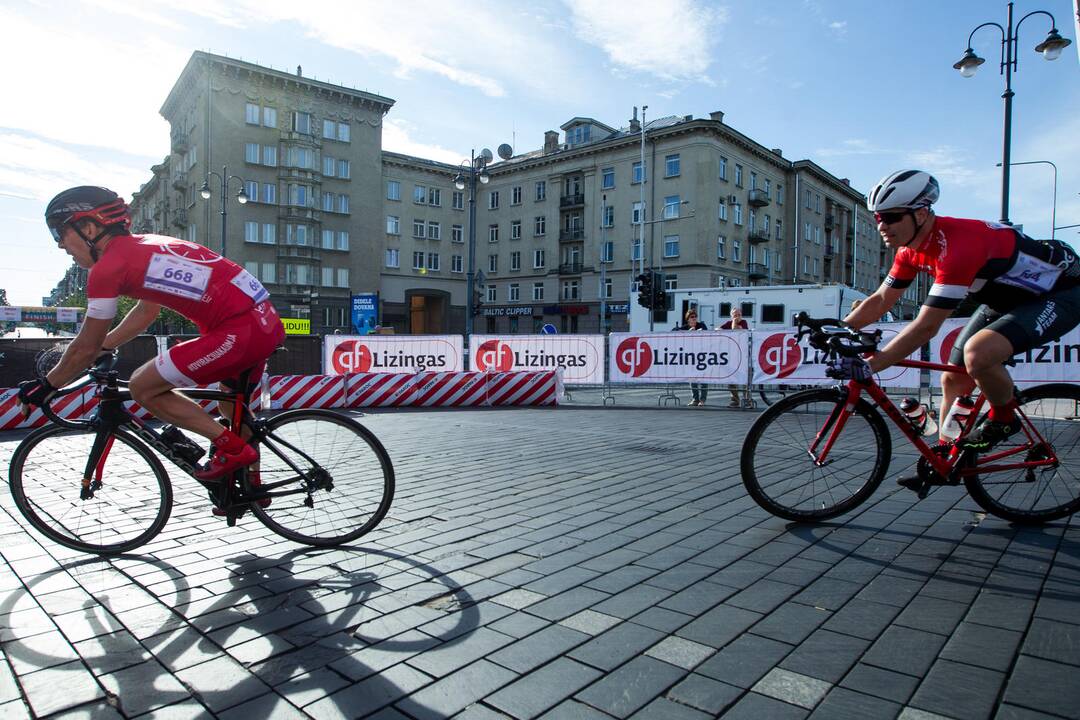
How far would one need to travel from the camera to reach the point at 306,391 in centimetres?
1336

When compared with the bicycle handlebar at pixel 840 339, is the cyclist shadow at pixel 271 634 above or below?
below

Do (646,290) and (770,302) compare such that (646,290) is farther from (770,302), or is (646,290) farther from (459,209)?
(459,209)

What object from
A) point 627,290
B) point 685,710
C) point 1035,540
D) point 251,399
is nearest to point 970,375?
point 1035,540

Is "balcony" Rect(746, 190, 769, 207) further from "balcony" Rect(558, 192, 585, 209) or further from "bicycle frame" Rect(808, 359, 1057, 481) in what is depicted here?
"bicycle frame" Rect(808, 359, 1057, 481)

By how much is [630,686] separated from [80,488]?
331cm

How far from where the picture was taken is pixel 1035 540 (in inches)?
152

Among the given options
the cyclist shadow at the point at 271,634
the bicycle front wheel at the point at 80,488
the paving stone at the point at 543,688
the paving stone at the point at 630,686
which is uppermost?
the bicycle front wheel at the point at 80,488

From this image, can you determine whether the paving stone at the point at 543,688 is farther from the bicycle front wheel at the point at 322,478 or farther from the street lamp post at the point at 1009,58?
the street lamp post at the point at 1009,58

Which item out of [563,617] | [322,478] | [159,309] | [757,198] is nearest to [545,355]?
[322,478]

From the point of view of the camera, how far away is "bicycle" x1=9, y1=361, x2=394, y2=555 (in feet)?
12.6

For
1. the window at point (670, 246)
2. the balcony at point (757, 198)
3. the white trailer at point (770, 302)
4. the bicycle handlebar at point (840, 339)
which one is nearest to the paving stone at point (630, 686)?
the bicycle handlebar at point (840, 339)

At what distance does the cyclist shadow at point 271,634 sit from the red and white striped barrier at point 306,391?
31.4ft

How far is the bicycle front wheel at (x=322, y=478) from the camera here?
390 centimetres

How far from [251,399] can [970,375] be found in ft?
13.1
